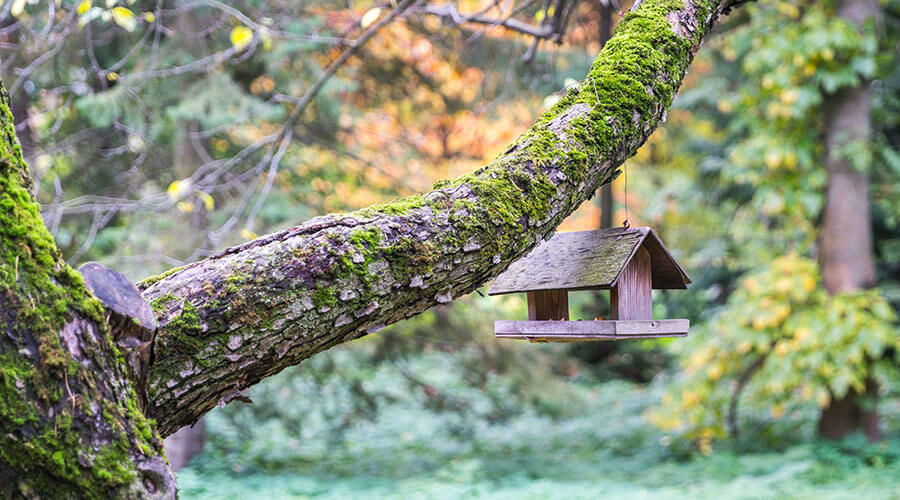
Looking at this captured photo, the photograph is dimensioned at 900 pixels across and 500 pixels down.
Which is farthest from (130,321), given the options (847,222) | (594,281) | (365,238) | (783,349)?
(847,222)

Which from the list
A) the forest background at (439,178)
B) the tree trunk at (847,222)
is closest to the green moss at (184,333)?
the forest background at (439,178)

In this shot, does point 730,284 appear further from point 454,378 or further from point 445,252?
point 445,252

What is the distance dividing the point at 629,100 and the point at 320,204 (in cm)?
631

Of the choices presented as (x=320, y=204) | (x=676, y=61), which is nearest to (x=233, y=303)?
(x=676, y=61)

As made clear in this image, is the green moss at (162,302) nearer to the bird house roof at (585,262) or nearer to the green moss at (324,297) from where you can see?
the green moss at (324,297)

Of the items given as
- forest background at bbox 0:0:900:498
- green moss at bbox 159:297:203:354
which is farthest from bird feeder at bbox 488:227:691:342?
forest background at bbox 0:0:900:498

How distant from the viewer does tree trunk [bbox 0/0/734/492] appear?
124 cm

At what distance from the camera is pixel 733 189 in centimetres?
845

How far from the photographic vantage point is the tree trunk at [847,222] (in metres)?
6.66

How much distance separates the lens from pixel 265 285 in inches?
59.0

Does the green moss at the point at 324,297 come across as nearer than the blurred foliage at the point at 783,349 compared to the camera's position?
Yes

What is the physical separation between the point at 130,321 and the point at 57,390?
175 mm

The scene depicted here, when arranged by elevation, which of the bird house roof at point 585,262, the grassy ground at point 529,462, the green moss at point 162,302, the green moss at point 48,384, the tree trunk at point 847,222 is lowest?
the grassy ground at point 529,462

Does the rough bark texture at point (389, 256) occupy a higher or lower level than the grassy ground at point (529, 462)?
higher
